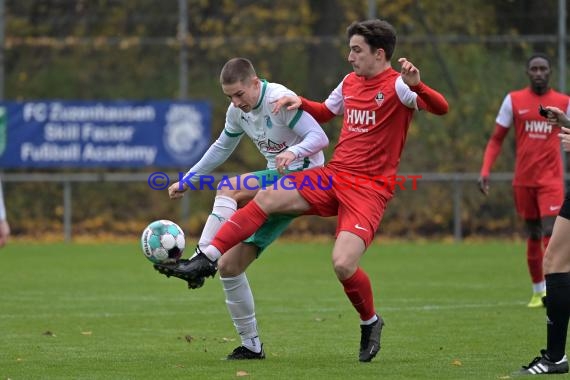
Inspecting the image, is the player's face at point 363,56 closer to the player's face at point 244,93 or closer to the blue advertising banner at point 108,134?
the player's face at point 244,93

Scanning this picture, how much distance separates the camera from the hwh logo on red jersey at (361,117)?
7.70m

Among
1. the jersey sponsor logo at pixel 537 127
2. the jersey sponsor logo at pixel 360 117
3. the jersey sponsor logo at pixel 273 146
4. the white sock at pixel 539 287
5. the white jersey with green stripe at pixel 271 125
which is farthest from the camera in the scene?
the jersey sponsor logo at pixel 537 127

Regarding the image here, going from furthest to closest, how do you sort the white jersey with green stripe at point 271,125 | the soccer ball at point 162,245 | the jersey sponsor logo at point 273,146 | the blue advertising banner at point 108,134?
the blue advertising banner at point 108,134, the jersey sponsor logo at point 273,146, the white jersey with green stripe at point 271,125, the soccer ball at point 162,245

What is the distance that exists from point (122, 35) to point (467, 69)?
19.5 ft

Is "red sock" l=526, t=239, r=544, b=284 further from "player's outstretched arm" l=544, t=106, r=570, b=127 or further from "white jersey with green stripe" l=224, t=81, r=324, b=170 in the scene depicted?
→ "player's outstretched arm" l=544, t=106, r=570, b=127

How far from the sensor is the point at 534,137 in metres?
11.6

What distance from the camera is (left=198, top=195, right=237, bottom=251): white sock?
7.73 m

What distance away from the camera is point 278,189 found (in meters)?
7.56

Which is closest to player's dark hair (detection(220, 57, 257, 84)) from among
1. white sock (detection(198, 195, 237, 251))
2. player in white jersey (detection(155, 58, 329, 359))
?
player in white jersey (detection(155, 58, 329, 359))

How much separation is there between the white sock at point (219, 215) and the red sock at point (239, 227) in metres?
0.28

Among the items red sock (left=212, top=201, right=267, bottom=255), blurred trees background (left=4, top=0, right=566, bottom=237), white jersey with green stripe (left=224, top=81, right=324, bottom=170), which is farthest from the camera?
blurred trees background (left=4, top=0, right=566, bottom=237)

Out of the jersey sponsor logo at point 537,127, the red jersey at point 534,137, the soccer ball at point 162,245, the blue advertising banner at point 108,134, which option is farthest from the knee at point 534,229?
the blue advertising banner at point 108,134

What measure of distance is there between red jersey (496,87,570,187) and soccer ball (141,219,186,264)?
5132 mm

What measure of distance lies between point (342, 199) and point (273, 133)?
0.75m
